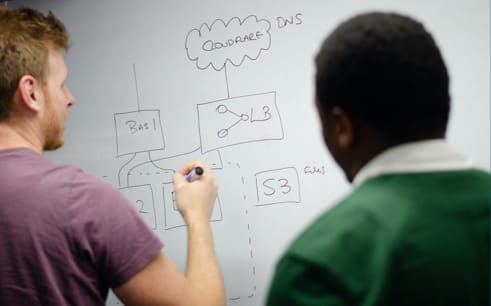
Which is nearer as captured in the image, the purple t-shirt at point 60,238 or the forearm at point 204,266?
the purple t-shirt at point 60,238

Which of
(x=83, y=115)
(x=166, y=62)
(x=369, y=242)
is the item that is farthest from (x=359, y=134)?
(x=83, y=115)

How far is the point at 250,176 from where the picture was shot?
1.10 m

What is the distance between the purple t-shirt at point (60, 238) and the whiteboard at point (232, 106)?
38cm

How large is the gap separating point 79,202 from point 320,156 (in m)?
0.54

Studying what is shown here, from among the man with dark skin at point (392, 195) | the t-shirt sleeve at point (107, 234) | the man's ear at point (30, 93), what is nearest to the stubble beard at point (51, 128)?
the man's ear at point (30, 93)

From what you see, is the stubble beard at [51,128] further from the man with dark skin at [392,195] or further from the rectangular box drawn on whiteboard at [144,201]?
the man with dark skin at [392,195]

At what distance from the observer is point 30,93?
839 mm

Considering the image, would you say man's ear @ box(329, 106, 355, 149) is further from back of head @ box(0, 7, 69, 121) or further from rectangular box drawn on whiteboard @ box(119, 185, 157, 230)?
rectangular box drawn on whiteboard @ box(119, 185, 157, 230)

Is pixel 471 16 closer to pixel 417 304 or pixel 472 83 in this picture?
pixel 472 83

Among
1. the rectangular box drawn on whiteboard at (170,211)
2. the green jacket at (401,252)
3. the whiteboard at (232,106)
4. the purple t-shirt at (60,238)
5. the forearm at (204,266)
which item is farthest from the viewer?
the rectangular box drawn on whiteboard at (170,211)

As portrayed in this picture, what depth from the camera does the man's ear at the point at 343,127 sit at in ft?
1.86

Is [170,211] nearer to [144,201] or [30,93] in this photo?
[144,201]

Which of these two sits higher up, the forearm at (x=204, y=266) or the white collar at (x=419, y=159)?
the white collar at (x=419, y=159)

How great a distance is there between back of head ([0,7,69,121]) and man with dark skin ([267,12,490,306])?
553mm
